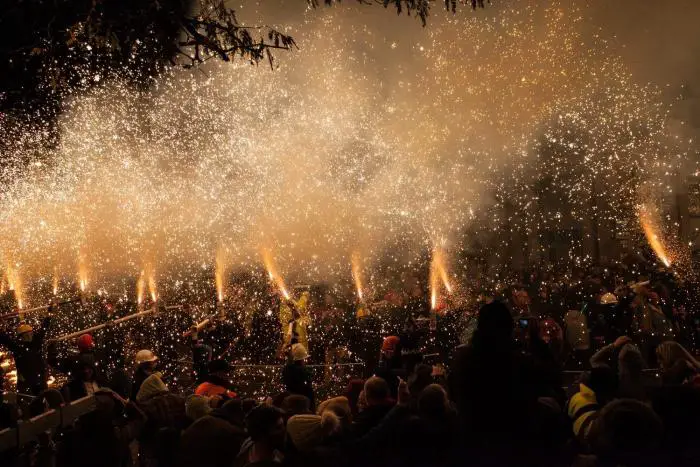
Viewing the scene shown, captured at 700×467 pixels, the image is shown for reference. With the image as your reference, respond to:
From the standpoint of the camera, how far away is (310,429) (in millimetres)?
3717

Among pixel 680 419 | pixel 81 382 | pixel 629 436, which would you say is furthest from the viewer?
pixel 81 382

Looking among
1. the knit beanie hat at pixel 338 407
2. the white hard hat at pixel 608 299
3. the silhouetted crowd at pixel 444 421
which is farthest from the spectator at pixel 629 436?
the white hard hat at pixel 608 299

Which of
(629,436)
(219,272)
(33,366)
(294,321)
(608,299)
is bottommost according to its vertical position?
(629,436)

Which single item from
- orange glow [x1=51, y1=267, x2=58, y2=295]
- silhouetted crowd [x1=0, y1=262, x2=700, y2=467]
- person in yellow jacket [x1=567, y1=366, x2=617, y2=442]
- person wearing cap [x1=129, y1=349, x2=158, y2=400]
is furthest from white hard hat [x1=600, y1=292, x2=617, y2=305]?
orange glow [x1=51, y1=267, x2=58, y2=295]

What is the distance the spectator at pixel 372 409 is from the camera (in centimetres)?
375

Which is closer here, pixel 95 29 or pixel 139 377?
pixel 95 29

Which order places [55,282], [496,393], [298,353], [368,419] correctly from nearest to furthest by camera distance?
[496,393] → [368,419] → [298,353] → [55,282]

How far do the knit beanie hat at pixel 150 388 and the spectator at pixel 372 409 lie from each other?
86.8 inches

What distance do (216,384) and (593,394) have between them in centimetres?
299

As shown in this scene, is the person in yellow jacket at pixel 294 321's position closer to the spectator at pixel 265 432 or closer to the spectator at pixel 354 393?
the spectator at pixel 354 393

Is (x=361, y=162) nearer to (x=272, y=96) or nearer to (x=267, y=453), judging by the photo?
(x=272, y=96)

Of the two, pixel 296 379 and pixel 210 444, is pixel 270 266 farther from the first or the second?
pixel 210 444

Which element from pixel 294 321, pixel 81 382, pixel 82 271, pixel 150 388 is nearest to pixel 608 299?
pixel 294 321

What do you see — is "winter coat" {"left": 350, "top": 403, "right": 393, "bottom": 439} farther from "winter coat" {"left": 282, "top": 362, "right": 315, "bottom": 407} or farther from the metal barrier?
"winter coat" {"left": 282, "top": 362, "right": 315, "bottom": 407}
